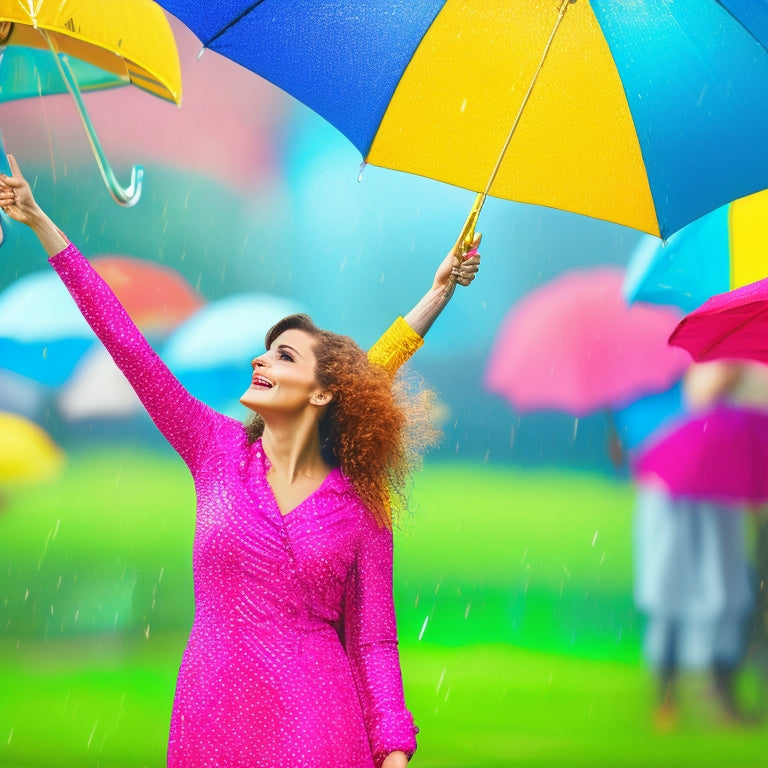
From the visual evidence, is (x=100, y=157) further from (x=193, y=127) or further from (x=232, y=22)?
(x=193, y=127)

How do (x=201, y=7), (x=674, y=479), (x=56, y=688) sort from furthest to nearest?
(x=674, y=479) < (x=56, y=688) < (x=201, y=7)

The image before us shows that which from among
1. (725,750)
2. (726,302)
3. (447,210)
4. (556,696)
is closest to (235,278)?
(447,210)

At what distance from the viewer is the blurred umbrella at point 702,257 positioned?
4.71m

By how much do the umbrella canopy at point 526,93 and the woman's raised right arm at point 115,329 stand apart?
0.75 meters

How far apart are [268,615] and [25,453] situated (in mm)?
2728

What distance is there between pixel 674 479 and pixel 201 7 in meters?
2.91

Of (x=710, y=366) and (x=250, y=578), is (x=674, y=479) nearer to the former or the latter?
(x=710, y=366)

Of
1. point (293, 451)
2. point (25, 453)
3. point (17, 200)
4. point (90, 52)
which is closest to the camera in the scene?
point (17, 200)

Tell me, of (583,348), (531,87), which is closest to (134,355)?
(531,87)

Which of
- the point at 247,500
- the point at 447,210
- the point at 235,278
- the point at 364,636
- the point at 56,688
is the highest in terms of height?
the point at 447,210

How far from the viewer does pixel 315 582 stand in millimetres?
2211

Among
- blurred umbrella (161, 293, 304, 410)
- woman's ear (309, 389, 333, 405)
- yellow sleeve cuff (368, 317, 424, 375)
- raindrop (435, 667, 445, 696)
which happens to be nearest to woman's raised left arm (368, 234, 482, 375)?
yellow sleeve cuff (368, 317, 424, 375)

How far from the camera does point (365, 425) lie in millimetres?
2381

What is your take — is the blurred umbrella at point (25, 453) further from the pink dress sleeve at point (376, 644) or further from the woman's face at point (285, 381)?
the pink dress sleeve at point (376, 644)
